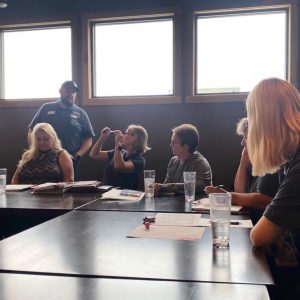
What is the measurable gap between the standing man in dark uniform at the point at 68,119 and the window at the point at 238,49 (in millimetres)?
1269

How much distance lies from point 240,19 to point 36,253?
366 centimetres

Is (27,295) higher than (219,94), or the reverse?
(219,94)

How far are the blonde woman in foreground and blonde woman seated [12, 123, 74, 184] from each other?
191cm

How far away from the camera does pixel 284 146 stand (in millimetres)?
1415

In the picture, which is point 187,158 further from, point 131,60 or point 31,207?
point 131,60

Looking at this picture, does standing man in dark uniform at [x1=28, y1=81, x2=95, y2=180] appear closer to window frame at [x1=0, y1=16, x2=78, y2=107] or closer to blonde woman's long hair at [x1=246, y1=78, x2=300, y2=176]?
window frame at [x1=0, y1=16, x2=78, y2=107]

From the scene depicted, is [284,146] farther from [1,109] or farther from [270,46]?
[1,109]

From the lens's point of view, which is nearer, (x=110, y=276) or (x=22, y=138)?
(x=110, y=276)

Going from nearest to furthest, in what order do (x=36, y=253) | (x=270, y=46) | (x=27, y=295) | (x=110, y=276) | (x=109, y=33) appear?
(x=27, y=295)
(x=110, y=276)
(x=36, y=253)
(x=270, y=46)
(x=109, y=33)

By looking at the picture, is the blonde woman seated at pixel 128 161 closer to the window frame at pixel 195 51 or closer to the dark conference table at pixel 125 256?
the window frame at pixel 195 51

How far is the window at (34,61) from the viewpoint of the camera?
4648mm

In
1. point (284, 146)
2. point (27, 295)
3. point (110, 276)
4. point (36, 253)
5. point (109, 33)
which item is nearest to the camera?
point (27, 295)

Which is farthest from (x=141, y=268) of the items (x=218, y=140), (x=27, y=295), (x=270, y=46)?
(x=270, y=46)

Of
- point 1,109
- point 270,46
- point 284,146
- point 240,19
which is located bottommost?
point 284,146
